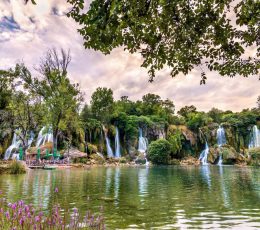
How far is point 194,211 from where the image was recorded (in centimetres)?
929

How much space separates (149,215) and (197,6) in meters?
5.93

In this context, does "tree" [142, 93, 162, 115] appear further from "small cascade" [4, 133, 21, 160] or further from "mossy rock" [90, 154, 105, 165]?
"small cascade" [4, 133, 21, 160]

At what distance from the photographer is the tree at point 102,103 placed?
222 feet

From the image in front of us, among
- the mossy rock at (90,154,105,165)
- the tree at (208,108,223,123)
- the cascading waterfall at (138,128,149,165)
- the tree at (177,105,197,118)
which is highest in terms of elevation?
the tree at (177,105,197,118)

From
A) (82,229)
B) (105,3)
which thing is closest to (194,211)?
(82,229)

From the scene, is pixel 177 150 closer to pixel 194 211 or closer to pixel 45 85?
pixel 45 85

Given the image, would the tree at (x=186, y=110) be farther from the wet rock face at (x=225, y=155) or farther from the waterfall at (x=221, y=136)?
the wet rock face at (x=225, y=155)

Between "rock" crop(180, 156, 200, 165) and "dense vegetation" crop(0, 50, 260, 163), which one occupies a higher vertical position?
"dense vegetation" crop(0, 50, 260, 163)

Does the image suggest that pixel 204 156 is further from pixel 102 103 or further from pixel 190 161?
pixel 102 103

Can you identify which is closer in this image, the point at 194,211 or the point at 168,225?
the point at 168,225

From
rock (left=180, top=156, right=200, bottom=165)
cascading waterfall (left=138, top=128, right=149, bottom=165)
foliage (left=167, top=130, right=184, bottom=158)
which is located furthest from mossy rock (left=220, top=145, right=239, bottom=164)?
cascading waterfall (left=138, top=128, right=149, bottom=165)

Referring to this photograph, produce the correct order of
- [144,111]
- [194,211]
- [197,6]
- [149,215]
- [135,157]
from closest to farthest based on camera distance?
1. [197,6]
2. [149,215]
3. [194,211]
4. [135,157]
5. [144,111]

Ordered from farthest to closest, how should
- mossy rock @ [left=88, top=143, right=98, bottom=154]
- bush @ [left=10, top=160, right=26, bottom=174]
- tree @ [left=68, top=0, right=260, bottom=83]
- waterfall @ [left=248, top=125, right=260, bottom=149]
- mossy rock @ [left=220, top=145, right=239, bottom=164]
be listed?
1. waterfall @ [left=248, top=125, right=260, bottom=149]
2. mossy rock @ [left=220, top=145, right=239, bottom=164]
3. mossy rock @ [left=88, top=143, right=98, bottom=154]
4. bush @ [left=10, top=160, right=26, bottom=174]
5. tree @ [left=68, top=0, right=260, bottom=83]

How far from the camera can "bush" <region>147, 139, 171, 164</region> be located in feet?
199
